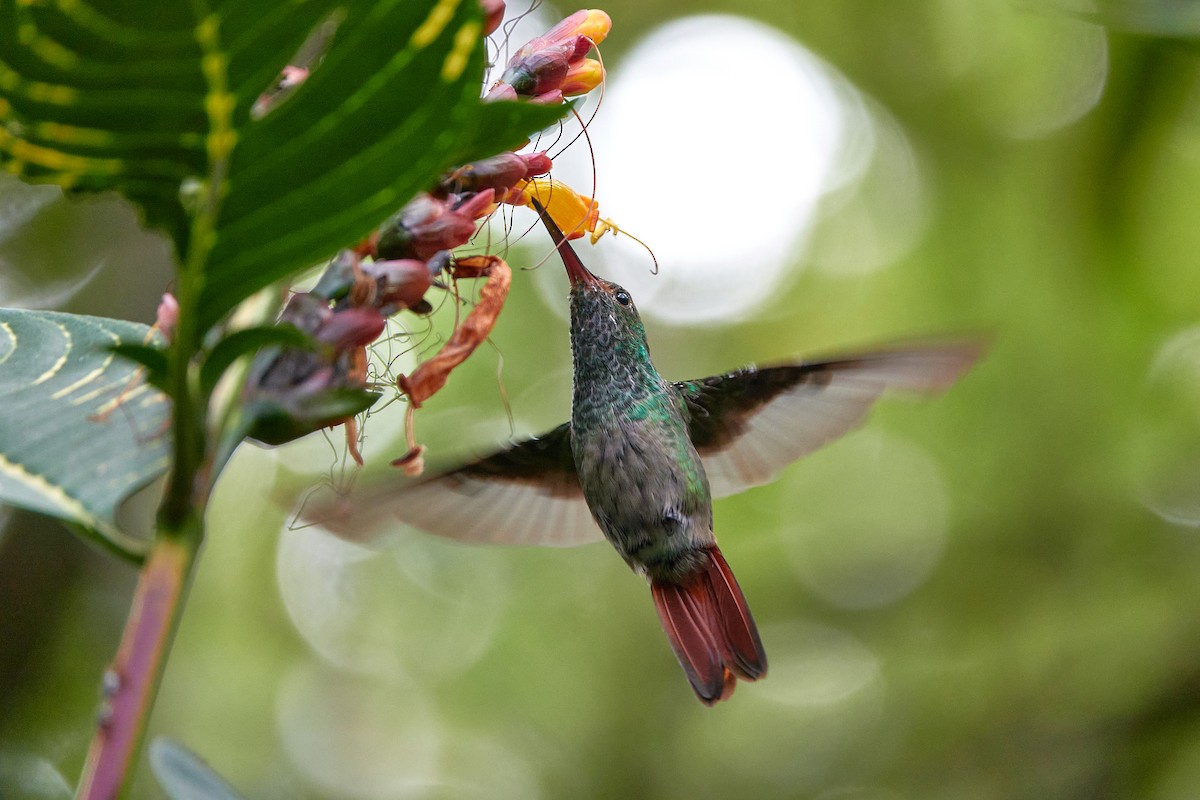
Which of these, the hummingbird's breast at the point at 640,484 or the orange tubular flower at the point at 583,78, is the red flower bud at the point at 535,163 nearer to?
the orange tubular flower at the point at 583,78

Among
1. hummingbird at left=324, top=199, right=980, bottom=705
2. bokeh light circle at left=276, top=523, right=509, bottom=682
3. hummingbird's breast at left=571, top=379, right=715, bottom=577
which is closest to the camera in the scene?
hummingbird at left=324, top=199, right=980, bottom=705

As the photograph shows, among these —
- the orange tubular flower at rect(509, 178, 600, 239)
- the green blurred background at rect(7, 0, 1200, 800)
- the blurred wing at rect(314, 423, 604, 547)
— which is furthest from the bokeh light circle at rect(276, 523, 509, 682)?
the orange tubular flower at rect(509, 178, 600, 239)

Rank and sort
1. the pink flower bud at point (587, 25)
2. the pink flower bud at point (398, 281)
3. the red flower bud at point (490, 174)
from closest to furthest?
the pink flower bud at point (398, 281) < the red flower bud at point (490, 174) < the pink flower bud at point (587, 25)

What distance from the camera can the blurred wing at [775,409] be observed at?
216 cm

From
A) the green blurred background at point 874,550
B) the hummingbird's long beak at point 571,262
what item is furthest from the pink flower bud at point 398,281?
the green blurred background at point 874,550

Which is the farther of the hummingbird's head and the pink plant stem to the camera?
the hummingbird's head

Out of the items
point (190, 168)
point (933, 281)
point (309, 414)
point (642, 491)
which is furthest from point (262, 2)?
point (933, 281)

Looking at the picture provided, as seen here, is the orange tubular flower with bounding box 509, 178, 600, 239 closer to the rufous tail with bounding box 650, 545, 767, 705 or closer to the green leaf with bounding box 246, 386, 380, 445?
the green leaf with bounding box 246, 386, 380, 445

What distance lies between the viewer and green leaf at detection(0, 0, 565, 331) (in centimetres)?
69

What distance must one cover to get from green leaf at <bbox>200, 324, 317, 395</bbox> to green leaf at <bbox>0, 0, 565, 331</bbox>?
3cm

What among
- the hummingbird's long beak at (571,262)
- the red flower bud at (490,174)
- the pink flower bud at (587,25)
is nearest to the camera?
the red flower bud at (490,174)

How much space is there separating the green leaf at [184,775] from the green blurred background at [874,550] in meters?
2.84

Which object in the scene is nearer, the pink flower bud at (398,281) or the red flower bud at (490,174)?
the pink flower bud at (398,281)

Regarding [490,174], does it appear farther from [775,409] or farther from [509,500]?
[775,409]
